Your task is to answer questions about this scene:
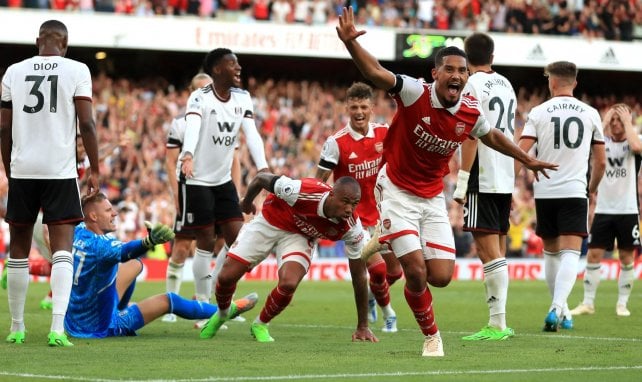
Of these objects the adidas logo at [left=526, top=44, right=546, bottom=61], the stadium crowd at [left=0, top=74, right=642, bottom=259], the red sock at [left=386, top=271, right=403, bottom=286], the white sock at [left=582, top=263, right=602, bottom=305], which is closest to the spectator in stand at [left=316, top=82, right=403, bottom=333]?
the red sock at [left=386, top=271, right=403, bottom=286]

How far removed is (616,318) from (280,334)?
474 cm

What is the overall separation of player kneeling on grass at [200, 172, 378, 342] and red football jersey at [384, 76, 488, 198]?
0.80m

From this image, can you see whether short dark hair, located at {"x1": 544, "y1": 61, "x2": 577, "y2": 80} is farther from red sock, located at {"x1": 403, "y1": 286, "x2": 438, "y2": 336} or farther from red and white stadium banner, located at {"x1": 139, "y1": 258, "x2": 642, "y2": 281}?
red and white stadium banner, located at {"x1": 139, "y1": 258, "x2": 642, "y2": 281}

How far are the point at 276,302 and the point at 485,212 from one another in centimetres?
220

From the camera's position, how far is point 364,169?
39.7 ft

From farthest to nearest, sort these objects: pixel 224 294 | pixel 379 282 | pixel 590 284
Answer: pixel 590 284 < pixel 379 282 < pixel 224 294

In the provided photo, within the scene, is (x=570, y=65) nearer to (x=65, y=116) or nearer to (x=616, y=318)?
(x=616, y=318)

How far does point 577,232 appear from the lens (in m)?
12.3

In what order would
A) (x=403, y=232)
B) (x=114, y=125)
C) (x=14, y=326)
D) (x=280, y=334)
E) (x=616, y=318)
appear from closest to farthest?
1. (x=403, y=232)
2. (x=14, y=326)
3. (x=280, y=334)
4. (x=616, y=318)
5. (x=114, y=125)

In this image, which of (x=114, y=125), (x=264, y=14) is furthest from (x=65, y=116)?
(x=264, y=14)

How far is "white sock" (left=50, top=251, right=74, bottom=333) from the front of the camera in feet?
31.6

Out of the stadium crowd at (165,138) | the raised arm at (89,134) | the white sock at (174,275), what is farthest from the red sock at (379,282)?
the stadium crowd at (165,138)

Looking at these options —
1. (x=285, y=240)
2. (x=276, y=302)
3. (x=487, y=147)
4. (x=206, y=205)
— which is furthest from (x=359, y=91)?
(x=276, y=302)

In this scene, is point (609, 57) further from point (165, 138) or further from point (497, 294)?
point (497, 294)
